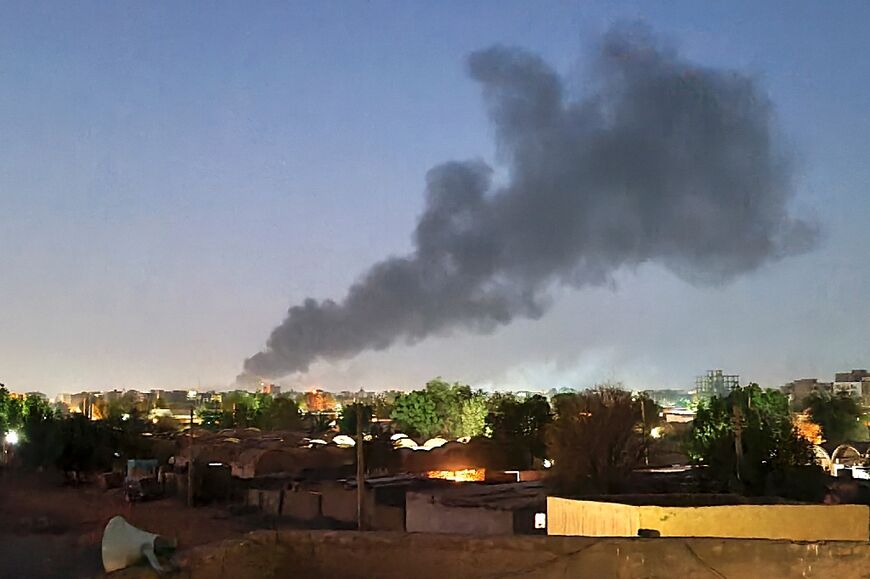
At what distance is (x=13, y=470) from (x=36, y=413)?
977 centimetres

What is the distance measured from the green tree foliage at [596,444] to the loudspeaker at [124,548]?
61.9 ft

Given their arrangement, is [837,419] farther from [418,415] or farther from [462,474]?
[462,474]

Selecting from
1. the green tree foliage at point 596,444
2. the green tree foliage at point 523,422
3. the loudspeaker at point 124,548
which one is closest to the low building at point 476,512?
the green tree foliage at point 596,444

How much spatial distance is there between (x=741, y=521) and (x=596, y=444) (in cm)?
1470

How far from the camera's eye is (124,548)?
8609 mm

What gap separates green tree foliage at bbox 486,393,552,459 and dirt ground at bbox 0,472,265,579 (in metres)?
23.9

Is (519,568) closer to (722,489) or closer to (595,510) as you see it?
(595,510)

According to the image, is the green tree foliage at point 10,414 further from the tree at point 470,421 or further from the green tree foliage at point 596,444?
the green tree foliage at point 596,444

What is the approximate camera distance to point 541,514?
20688 millimetres

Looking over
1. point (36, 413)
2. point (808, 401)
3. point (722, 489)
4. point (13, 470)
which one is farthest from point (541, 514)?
point (808, 401)

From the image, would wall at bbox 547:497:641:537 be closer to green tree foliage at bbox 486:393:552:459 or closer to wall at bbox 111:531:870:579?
wall at bbox 111:531:870:579

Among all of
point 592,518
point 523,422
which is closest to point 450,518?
point 592,518

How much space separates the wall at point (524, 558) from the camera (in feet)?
30.1

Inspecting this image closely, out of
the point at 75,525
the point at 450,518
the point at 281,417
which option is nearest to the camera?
the point at 450,518
